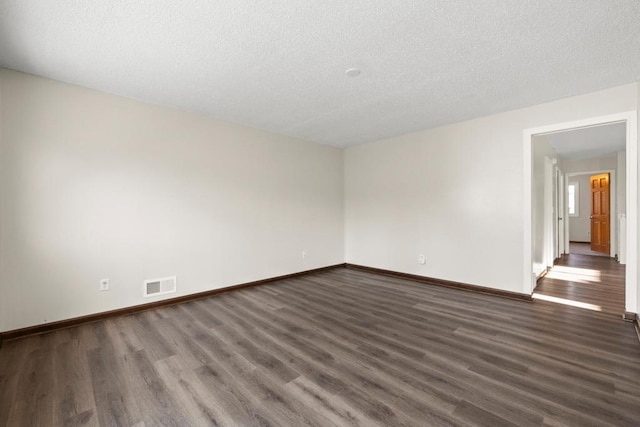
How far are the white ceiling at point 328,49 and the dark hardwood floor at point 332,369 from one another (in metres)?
2.40

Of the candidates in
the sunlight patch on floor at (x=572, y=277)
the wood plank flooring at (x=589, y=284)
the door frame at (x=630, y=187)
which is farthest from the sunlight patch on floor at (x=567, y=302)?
the sunlight patch on floor at (x=572, y=277)

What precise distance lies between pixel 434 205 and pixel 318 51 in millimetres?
3011

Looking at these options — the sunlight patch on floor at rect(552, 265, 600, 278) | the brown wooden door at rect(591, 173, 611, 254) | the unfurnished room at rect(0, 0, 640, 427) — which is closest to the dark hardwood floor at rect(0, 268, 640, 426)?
the unfurnished room at rect(0, 0, 640, 427)

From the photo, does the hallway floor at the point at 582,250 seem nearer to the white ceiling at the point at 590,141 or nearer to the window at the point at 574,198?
the window at the point at 574,198

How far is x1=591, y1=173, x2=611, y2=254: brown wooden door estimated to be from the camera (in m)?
6.60

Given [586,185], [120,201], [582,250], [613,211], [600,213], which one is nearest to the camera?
[120,201]

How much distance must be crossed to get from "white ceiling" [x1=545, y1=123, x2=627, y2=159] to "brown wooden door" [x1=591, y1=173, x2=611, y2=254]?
4.45ft

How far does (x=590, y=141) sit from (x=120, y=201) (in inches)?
→ 291

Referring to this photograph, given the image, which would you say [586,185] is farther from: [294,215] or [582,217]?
[294,215]

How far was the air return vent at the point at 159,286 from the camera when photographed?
315cm

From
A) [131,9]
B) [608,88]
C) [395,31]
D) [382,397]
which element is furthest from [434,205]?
[131,9]

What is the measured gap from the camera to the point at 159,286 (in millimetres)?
3240

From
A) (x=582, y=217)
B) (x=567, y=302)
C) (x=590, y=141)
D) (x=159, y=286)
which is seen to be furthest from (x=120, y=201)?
(x=582, y=217)

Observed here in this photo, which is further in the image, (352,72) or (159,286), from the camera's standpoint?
(159,286)
